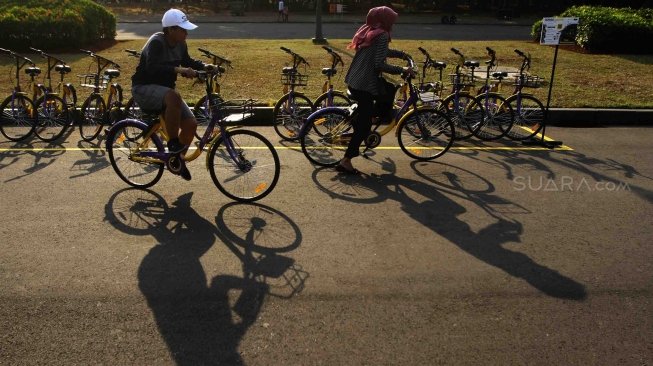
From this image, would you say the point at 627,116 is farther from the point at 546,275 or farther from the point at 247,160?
the point at 247,160

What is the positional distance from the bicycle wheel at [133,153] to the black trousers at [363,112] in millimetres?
2280

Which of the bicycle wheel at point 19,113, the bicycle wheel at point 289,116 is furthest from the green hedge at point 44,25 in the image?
the bicycle wheel at point 289,116

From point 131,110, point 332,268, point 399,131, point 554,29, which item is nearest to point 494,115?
point 554,29

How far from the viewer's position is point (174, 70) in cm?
544

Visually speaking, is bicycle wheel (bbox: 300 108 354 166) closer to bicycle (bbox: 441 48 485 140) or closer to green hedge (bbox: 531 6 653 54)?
bicycle (bbox: 441 48 485 140)

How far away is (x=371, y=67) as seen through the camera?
21.1ft

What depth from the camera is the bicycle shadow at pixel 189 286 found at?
11.5ft

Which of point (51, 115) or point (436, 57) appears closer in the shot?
point (51, 115)

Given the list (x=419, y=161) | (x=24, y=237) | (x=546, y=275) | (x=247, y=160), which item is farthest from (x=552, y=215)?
(x=24, y=237)

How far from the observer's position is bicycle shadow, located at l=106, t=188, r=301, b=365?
3504 millimetres

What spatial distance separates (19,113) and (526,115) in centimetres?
772

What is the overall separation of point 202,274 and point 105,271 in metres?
0.78

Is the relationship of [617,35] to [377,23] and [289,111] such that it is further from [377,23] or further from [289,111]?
[377,23]

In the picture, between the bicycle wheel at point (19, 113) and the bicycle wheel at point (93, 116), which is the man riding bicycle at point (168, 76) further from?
the bicycle wheel at point (19, 113)
